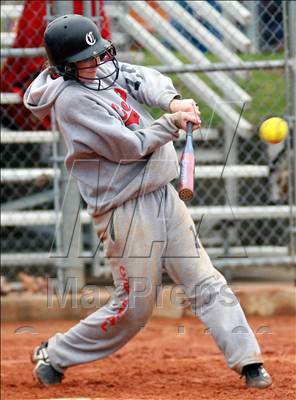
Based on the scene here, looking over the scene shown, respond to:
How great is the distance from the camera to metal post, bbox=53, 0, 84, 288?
7277mm

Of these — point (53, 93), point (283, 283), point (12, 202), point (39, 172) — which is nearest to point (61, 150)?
point (39, 172)

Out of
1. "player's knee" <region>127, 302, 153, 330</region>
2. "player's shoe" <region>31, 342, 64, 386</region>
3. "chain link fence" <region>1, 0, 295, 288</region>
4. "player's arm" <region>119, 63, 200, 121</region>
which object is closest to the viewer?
"player's arm" <region>119, 63, 200, 121</region>

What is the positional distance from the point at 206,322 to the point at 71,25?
5.19 ft

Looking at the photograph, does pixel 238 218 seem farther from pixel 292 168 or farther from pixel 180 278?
pixel 180 278

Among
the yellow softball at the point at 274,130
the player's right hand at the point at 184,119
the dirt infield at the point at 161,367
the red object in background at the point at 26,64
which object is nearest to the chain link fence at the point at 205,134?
the red object in background at the point at 26,64

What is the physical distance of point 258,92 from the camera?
872 centimetres

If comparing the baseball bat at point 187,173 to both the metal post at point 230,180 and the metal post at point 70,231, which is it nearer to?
the metal post at point 70,231

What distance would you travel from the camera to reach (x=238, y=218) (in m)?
7.77

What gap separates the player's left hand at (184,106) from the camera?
4.46 m

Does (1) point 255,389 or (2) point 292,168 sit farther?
(2) point 292,168

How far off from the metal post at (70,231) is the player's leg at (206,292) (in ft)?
8.38

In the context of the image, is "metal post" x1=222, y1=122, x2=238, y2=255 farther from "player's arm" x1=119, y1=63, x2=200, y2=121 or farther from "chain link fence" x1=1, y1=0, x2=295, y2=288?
"player's arm" x1=119, y1=63, x2=200, y2=121

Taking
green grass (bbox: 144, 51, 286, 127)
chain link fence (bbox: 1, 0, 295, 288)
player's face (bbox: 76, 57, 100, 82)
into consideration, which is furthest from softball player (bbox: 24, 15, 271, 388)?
green grass (bbox: 144, 51, 286, 127)

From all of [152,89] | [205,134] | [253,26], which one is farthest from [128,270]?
[253,26]
